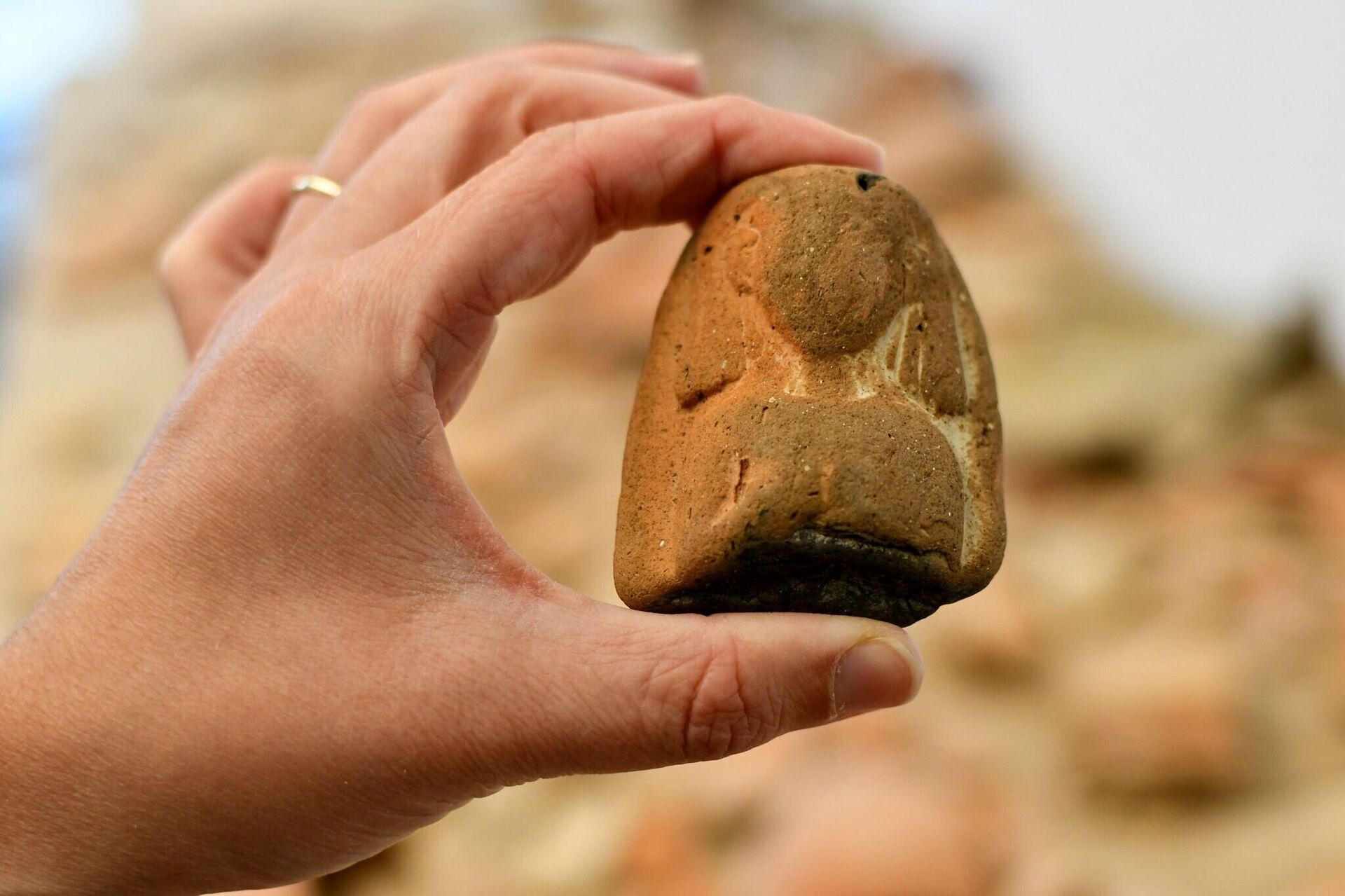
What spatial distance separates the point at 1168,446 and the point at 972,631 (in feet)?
2.98

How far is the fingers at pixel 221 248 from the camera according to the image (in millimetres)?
2002

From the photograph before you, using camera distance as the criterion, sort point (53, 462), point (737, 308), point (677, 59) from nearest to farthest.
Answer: point (737, 308), point (677, 59), point (53, 462)

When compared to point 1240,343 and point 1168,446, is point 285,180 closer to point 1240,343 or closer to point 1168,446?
point 1168,446

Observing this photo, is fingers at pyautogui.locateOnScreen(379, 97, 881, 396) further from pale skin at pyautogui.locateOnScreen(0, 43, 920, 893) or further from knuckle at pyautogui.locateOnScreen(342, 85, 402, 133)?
knuckle at pyautogui.locateOnScreen(342, 85, 402, 133)

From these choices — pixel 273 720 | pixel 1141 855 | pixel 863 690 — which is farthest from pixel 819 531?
pixel 1141 855

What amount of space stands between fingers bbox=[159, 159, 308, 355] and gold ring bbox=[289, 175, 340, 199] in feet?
0.67

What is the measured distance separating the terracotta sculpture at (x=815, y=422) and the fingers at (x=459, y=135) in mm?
374

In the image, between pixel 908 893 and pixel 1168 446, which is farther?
pixel 1168 446

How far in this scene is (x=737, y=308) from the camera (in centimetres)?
142

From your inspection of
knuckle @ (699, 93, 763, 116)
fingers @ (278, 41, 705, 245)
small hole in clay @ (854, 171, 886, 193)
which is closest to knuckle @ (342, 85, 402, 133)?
fingers @ (278, 41, 705, 245)

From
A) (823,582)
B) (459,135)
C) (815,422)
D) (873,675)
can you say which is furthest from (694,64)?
(873,675)

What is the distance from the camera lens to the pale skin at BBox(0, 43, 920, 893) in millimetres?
1216

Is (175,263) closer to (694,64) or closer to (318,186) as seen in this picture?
(318,186)

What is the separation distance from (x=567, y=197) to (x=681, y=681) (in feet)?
2.00
